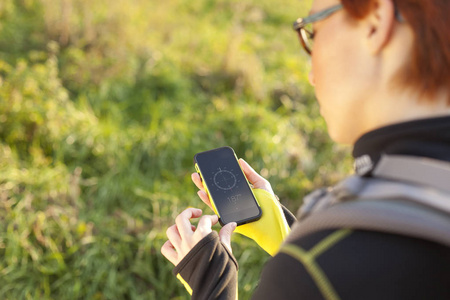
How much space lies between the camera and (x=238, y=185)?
5.60 feet

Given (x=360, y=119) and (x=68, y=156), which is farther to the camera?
(x=68, y=156)

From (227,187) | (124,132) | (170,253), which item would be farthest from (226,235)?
(124,132)

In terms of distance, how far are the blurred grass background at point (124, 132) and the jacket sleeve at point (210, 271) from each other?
4.88 feet

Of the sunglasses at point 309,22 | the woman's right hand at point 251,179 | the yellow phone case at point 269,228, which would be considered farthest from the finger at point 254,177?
the sunglasses at point 309,22

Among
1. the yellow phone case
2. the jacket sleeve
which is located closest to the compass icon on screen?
the yellow phone case

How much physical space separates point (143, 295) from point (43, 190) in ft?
3.03

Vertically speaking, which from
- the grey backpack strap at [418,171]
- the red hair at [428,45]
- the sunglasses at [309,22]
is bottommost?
the grey backpack strap at [418,171]

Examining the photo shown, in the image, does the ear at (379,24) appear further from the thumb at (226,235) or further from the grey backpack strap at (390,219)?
the thumb at (226,235)

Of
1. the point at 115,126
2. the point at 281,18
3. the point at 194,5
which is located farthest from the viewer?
the point at 281,18

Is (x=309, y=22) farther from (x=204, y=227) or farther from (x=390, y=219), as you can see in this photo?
(x=204, y=227)

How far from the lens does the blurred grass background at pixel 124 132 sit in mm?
2586

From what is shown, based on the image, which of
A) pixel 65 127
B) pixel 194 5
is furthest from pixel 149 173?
pixel 194 5

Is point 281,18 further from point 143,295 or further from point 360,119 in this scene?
point 360,119

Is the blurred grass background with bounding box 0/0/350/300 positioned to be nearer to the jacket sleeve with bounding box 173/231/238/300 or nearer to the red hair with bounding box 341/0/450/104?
the jacket sleeve with bounding box 173/231/238/300
